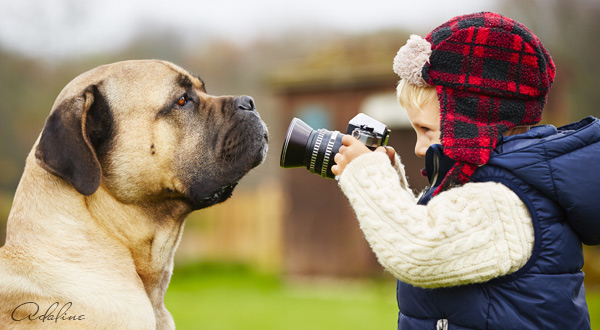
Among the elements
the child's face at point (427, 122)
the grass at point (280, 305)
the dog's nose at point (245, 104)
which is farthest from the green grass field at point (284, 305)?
the child's face at point (427, 122)

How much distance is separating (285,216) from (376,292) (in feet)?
7.51

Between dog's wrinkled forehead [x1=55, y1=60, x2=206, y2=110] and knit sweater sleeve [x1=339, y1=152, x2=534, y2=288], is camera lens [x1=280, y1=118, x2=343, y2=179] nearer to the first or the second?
knit sweater sleeve [x1=339, y1=152, x2=534, y2=288]

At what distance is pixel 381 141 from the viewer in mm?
2756

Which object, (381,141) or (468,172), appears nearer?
(468,172)

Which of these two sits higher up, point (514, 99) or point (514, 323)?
point (514, 99)

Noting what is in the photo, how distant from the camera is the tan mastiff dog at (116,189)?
2.54 metres

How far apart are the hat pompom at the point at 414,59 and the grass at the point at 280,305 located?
5382 millimetres

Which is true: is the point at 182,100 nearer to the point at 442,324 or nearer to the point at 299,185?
the point at 442,324

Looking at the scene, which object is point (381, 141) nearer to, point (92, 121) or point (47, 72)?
point (92, 121)

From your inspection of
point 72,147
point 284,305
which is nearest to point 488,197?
point 72,147

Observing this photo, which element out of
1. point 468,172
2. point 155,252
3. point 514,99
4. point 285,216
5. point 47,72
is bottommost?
point 285,216

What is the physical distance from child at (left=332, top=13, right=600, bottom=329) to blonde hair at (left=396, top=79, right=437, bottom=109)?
48mm

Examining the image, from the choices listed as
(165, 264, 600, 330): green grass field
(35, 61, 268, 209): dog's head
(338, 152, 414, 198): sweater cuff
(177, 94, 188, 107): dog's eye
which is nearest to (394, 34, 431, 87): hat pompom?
(338, 152, 414, 198): sweater cuff

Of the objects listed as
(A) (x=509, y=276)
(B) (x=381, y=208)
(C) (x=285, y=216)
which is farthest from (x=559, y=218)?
(C) (x=285, y=216)
